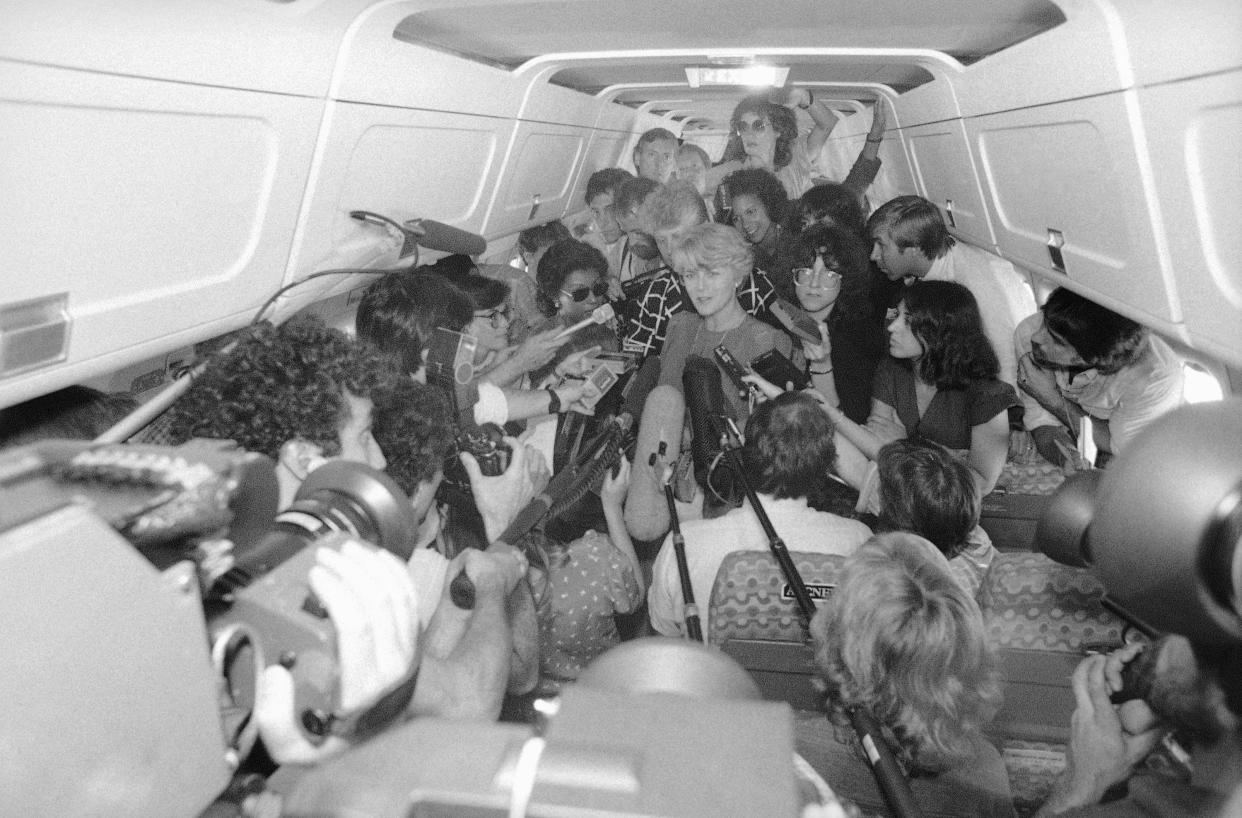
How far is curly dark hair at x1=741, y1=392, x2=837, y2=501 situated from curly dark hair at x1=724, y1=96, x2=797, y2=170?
272cm

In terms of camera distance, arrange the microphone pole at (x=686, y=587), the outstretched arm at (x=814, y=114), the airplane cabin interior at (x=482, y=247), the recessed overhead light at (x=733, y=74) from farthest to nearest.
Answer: the outstretched arm at (x=814, y=114)
the recessed overhead light at (x=733, y=74)
the microphone pole at (x=686, y=587)
the airplane cabin interior at (x=482, y=247)

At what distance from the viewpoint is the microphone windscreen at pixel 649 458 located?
2.75 meters

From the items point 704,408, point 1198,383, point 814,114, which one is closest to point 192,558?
point 704,408

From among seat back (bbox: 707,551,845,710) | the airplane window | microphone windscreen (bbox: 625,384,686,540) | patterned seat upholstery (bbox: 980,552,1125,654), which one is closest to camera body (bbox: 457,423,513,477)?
microphone windscreen (bbox: 625,384,686,540)

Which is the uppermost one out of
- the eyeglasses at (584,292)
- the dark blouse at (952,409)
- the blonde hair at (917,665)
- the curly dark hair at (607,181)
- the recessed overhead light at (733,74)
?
the recessed overhead light at (733,74)

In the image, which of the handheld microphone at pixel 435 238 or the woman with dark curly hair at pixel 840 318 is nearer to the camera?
the handheld microphone at pixel 435 238

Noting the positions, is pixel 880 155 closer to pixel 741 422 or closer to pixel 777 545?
pixel 741 422

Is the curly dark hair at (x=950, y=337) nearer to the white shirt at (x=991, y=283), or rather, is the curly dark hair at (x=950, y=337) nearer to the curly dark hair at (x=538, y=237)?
the white shirt at (x=991, y=283)

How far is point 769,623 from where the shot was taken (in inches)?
82.0

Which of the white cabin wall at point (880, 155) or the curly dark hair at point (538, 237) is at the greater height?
the white cabin wall at point (880, 155)

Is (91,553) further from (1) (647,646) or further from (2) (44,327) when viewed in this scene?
(2) (44,327)

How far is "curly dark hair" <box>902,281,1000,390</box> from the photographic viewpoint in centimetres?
303

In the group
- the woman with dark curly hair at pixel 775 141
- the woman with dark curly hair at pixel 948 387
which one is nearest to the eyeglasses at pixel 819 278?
the woman with dark curly hair at pixel 948 387

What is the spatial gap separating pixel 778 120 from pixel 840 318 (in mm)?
1674
